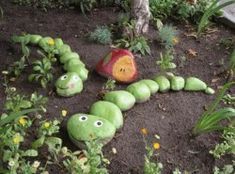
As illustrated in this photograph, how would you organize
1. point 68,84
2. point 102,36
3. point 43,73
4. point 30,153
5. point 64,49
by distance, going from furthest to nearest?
point 102,36
point 64,49
point 43,73
point 68,84
point 30,153

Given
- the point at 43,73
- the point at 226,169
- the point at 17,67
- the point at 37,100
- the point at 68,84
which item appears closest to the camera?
the point at 226,169

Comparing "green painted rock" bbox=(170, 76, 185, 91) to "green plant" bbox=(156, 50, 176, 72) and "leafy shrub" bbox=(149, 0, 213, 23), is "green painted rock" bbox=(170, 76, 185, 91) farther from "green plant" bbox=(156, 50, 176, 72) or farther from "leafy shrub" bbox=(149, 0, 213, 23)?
"leafy shrub" bbox=(149, 0, 213, 23)

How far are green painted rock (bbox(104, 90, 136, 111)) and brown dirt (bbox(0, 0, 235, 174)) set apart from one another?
8cm

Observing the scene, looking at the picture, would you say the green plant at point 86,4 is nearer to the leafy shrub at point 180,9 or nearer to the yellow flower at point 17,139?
the leafy shrub at point 180,9

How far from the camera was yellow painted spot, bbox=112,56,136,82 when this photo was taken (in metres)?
2.94

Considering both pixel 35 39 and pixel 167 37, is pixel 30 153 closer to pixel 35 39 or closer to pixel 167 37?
pixel 35 39

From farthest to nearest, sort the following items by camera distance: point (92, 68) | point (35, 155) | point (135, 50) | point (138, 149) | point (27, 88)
A: point (135, 50), point (92, 68), point (27, 88), point (138, 149), point (35, 155)

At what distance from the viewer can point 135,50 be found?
3352 millimetres

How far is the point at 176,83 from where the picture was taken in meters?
2.96

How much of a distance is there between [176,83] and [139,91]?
318 millimetres

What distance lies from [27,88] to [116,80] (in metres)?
0.61

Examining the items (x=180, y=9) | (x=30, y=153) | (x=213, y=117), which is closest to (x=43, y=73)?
(x=30, y=153)

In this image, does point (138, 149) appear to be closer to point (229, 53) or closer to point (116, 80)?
point (116, 80)

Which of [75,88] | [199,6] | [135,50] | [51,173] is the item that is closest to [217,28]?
[199,6]
